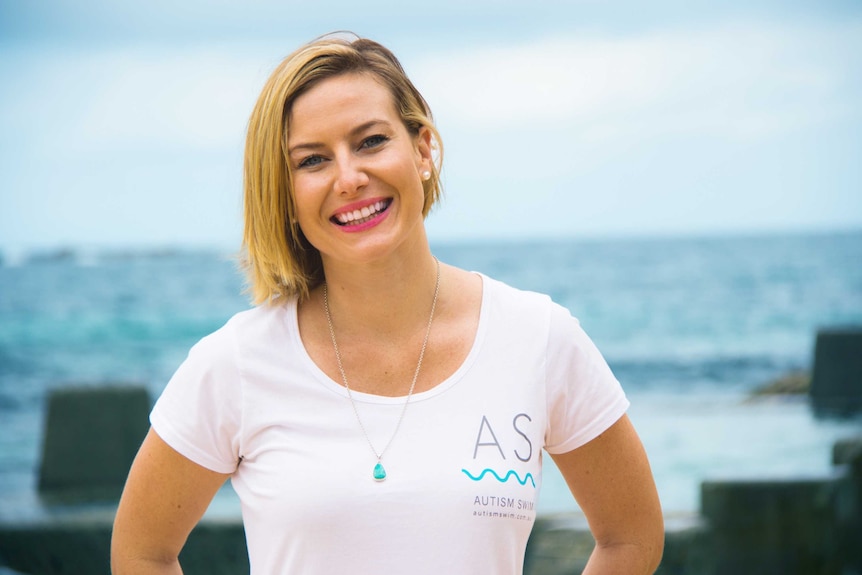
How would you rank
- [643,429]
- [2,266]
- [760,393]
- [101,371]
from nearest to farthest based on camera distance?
[643,429], [760,393], [101,371], [2,266]

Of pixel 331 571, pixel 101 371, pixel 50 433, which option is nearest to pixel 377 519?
pixel 331 571

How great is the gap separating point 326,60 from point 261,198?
0.85ft

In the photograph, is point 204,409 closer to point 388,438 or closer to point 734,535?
point 388,438

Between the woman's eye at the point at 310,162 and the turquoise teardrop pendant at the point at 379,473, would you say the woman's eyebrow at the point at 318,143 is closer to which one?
the woman's eye at the point at 310,162

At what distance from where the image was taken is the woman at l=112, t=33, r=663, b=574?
5.51 feet

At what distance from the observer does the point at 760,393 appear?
13773 millimetres

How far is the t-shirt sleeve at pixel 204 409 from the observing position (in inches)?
68.2

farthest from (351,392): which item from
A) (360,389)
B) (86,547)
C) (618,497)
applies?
(86,547)

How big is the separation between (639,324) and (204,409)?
24273mm

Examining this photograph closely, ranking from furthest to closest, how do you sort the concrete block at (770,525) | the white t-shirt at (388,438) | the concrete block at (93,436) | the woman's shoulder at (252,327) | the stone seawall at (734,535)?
the concrete block at (93,436) < the concrete block at (770,525) < the stone seawall at (734,535) < the woman's shoulder at (252,327) < the white t-shirt at (388,438)

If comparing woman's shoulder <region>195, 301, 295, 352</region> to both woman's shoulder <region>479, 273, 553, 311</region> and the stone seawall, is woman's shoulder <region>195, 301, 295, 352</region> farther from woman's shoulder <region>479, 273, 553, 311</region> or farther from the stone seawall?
the stone seawall

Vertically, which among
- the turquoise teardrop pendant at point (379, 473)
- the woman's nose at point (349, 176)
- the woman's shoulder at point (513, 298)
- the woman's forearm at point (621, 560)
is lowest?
the woman's forearm at point (621, 560)

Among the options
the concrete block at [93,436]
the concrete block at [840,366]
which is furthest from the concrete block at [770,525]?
the concrete block at [840,366]

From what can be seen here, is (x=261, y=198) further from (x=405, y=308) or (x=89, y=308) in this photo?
(x=89, y=308)
